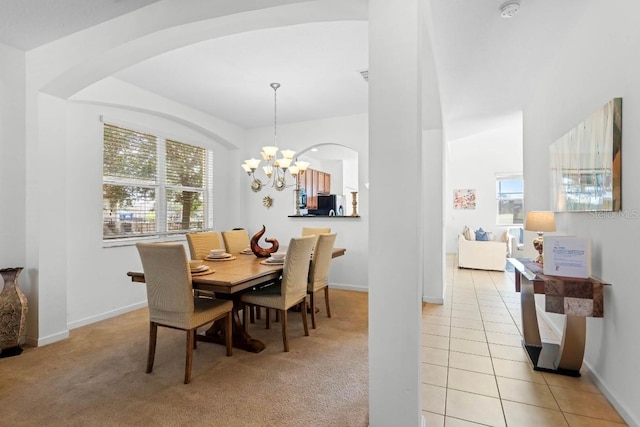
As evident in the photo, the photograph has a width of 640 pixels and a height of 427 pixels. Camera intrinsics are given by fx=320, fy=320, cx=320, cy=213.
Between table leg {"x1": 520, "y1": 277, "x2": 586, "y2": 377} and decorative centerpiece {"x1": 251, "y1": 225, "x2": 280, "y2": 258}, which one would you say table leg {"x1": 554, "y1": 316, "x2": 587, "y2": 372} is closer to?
table leg {"x1": 520, "y1": 277, "x2": 586, "y2": 377}

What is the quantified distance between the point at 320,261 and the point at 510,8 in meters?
2.51

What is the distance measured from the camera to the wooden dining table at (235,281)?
227 centimetres

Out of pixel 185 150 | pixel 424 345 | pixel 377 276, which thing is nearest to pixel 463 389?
pixel 424 345

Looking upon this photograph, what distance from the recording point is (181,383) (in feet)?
7.24

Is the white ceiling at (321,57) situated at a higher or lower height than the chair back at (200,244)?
higher

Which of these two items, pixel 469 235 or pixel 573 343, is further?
pixel 469 235

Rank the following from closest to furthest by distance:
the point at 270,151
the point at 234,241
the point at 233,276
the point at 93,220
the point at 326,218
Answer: the point at 233,276
the point at 93,220
the point at 270,151
the point at 234,241
the point at 326,218

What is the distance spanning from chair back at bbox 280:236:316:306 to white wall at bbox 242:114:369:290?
1.94 meters

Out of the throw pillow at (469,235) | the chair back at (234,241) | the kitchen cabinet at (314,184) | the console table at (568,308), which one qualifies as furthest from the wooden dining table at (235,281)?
the throw pillow at (469,235)

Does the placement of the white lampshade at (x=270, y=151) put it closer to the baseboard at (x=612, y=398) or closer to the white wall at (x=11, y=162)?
the white wall at (x=11, y=162)

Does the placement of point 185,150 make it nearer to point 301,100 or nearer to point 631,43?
point 301,100

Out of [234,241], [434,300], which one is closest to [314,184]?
[234,241]

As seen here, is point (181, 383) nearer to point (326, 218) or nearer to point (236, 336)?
point (236, 336)

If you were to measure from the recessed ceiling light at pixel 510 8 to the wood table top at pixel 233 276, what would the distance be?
2485mm
